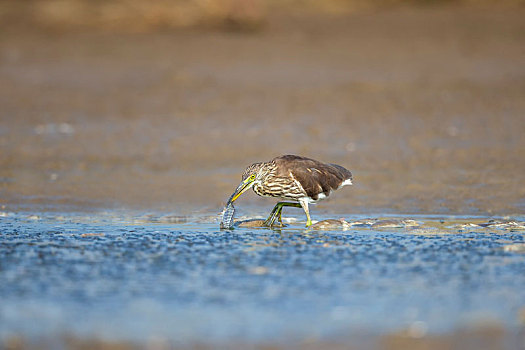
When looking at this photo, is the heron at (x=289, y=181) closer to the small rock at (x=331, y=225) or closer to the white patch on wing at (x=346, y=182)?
the small rock at (x=331, y=225)

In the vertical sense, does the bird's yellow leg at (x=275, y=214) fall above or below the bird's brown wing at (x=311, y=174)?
below

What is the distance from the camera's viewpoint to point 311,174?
964 cm

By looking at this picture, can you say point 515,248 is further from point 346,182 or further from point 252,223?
point 252,223

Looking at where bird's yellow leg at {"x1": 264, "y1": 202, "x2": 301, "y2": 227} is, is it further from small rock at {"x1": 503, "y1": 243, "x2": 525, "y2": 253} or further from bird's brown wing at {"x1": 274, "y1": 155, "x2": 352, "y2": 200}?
small rock at {"x1": 503, "y1": 243, "x2": 525, "y2": 253}

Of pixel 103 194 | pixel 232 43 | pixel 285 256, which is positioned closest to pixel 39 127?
pixel 103 194

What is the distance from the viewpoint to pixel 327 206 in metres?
11.3

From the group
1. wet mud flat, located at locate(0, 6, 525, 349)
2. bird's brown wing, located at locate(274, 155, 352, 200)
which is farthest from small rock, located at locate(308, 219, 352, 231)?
bird's brown wing, located at locate(274, 155, 352, 200)

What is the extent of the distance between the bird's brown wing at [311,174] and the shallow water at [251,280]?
0.52 meters

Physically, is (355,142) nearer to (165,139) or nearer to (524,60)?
(165,139)

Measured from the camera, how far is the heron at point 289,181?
9.48 metres

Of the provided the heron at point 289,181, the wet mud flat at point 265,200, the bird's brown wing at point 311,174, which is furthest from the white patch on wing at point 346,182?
the wet mud flat at point 265,200

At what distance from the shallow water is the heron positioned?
16.0 inches

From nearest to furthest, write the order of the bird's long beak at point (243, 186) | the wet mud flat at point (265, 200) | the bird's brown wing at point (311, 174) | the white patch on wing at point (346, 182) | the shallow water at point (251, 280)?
the shallow water at point (251, 280)
the wet mud flat at point (265, 200)
the bird's long beak at point (243, 186)
the bird's brown wing at point (311, 174)
the white patch on wing at point (346, 182)

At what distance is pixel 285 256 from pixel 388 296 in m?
1.66
